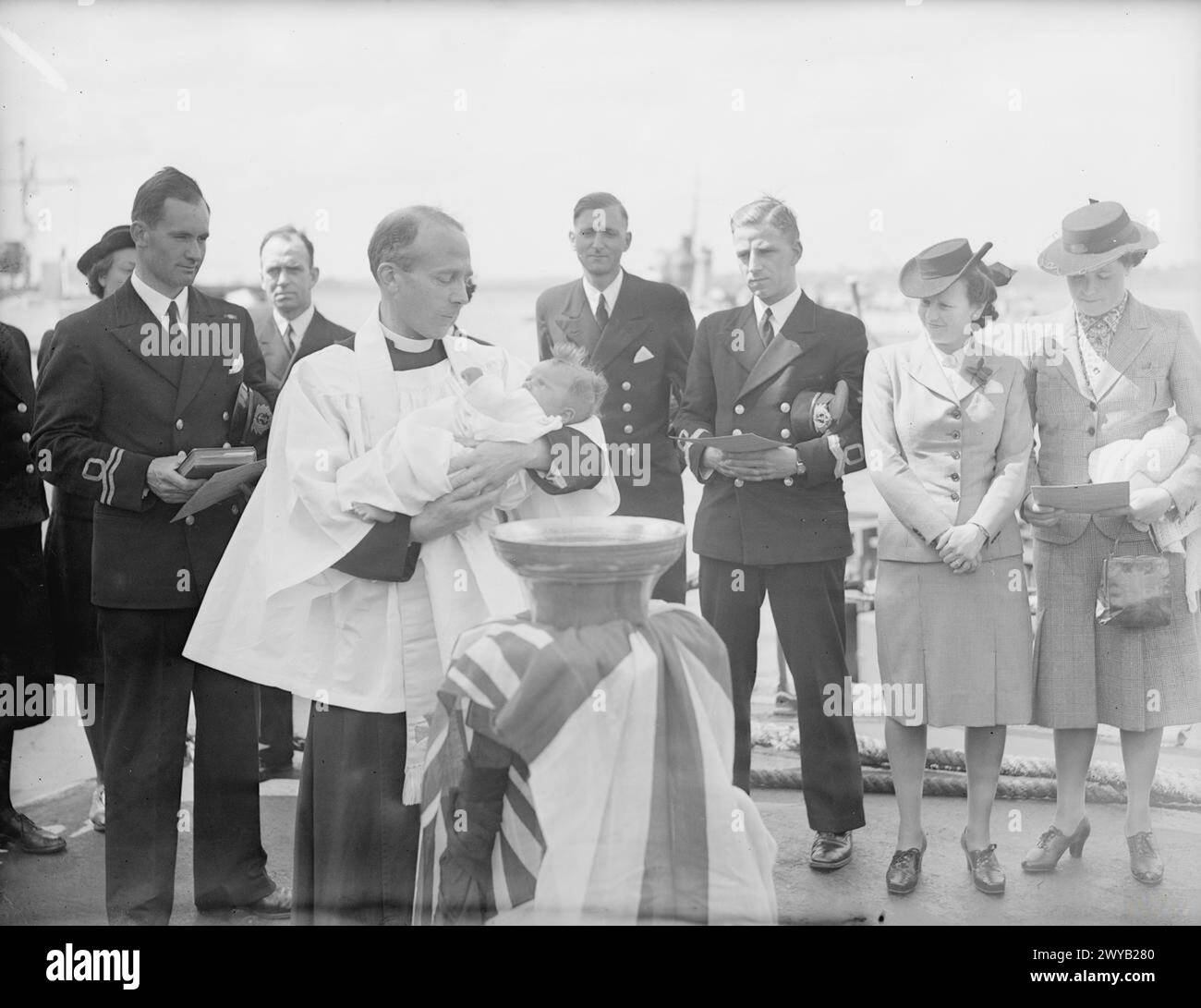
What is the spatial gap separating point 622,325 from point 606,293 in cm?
12

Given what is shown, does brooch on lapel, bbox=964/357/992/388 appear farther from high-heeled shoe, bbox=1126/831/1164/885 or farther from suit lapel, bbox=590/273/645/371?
high-heeled shoe, bbox=1126/831/1164/885

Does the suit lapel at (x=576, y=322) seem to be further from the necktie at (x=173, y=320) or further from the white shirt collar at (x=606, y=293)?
the necktie at (x=173, y=320)

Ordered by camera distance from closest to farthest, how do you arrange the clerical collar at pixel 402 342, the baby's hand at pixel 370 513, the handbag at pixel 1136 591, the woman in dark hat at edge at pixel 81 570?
the baby's hand at pixel 370 513, the clerical collar at pixel 402 342, the handbag at pixel 1136 591, the woman in dark hat at edge at pixel 81 570

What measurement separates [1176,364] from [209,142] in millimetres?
3292

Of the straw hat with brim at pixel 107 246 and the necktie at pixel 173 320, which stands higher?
the straw hat with brim at pixel 107 246

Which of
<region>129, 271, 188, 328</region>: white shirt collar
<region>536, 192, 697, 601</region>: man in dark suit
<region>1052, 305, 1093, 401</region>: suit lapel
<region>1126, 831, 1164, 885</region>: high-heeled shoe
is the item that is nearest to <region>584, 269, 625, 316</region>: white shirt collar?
<region>536, 192, 697, 601</region>: man in dark suit

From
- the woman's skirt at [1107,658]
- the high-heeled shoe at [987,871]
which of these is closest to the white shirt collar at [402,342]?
the woman's skirt at [1107,658]

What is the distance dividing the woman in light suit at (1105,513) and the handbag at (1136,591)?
0.07 metres

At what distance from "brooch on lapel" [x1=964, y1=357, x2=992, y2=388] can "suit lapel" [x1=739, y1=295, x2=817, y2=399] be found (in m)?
0.52

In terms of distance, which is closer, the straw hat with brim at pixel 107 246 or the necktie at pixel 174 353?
the necktie at pixel 174 353

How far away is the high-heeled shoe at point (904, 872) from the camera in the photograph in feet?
13.3

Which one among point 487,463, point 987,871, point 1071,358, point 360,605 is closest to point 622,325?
point 487,463

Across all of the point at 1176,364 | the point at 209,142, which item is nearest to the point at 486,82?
the point at 209,142

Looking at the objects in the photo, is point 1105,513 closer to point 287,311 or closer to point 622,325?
point 622,325
